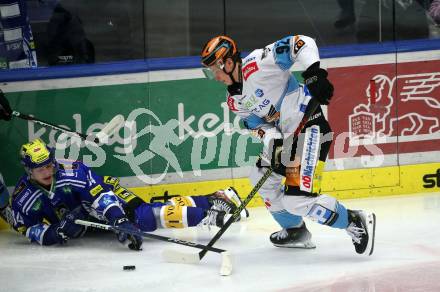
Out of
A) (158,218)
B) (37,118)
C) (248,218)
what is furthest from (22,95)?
(248,218)

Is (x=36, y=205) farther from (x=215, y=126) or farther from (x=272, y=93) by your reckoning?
(x=272, y=93)

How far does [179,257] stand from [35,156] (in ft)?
3.54

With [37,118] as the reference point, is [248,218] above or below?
below

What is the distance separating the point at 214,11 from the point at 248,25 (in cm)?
30

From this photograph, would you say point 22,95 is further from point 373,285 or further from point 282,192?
point 373,285

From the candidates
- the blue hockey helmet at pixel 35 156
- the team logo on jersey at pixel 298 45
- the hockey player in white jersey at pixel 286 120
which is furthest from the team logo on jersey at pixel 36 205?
the team logo on jersey at pixel 298 45

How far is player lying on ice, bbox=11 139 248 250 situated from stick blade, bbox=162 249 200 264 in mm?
350

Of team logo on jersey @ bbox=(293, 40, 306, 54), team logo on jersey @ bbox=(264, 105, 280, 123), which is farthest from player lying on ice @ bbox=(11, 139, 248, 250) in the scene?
team logo on jersey @ bbox=(293, 40, 306, 54)

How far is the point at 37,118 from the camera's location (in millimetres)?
6539

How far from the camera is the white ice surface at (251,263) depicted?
5.12 m

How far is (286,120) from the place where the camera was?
5551 millimetres

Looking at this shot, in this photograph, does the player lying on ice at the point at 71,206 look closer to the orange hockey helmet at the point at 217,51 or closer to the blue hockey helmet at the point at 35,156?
the blue hockey helmet at the point at 35,156

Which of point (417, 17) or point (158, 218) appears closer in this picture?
point (158, 218)

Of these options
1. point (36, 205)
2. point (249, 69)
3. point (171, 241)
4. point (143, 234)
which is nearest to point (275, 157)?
point (249, 69)
